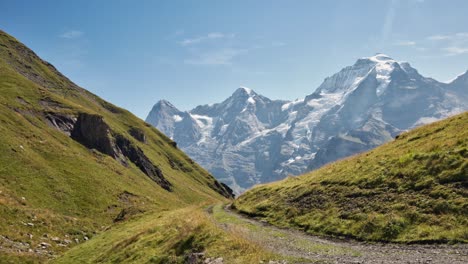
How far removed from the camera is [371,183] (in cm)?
3219

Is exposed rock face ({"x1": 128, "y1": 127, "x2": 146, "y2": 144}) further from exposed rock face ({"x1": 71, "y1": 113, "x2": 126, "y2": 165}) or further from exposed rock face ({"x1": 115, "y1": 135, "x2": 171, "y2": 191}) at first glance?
exposed rock face ({"x1": 71, "y1": 113, "x2": 126, "y2": 165})

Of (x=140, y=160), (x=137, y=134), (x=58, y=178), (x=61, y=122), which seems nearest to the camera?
(x=58, y=178)

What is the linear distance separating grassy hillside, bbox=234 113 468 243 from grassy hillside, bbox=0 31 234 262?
25485 mm

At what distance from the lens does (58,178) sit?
68188 mm

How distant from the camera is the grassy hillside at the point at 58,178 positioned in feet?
139

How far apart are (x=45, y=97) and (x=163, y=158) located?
211 ft

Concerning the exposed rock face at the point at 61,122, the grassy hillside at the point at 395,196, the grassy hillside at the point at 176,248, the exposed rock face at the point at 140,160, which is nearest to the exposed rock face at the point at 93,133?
the exposed rock face at the point at 61,122

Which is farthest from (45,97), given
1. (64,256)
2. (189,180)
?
(64,256)

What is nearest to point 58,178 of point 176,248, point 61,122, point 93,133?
point 93,133

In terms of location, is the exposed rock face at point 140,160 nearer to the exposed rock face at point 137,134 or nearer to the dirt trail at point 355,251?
the exposed rock face at point 137,134

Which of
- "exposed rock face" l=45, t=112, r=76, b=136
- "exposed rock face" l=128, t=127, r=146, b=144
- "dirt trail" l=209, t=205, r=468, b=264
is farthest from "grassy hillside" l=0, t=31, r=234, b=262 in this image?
"dirt trail" l=209, t=205, r=468, b=264

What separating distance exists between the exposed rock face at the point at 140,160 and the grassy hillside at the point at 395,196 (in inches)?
3646

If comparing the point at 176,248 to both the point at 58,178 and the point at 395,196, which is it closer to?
the point at 395,196

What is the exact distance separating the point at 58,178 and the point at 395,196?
61.5 meters
